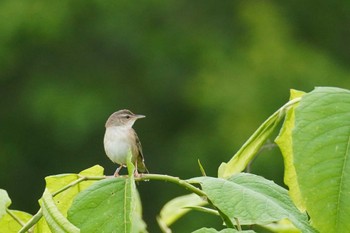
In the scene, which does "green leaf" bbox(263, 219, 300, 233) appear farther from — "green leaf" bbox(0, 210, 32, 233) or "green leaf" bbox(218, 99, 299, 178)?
"green leaf" bbox(0, 210, 32, 233)

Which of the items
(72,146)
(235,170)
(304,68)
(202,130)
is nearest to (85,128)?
(72,146)

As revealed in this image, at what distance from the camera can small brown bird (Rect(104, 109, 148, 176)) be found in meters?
3.06

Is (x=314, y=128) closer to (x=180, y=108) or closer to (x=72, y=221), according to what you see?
(x=72, y=221)

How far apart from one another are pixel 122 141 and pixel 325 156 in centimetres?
205

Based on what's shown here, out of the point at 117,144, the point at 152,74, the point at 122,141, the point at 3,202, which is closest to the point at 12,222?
the point at 3,202

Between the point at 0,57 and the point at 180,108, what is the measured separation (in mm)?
3120

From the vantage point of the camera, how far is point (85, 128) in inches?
696

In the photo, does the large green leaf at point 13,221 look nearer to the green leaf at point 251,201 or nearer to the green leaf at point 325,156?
the green leaf at point 251,201

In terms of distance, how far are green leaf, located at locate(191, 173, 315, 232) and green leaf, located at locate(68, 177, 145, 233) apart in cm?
10

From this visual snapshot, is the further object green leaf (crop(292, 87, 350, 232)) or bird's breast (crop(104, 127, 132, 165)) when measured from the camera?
bird's breast (crop(104, 127, 132, 165))

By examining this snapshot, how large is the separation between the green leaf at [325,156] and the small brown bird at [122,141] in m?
1.32

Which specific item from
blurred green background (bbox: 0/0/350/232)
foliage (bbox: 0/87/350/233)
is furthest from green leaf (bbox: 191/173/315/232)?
blurred green background (bbox: 0/0/350/232)

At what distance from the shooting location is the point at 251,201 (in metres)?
1.40

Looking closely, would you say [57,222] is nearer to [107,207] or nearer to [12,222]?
[107,207]
